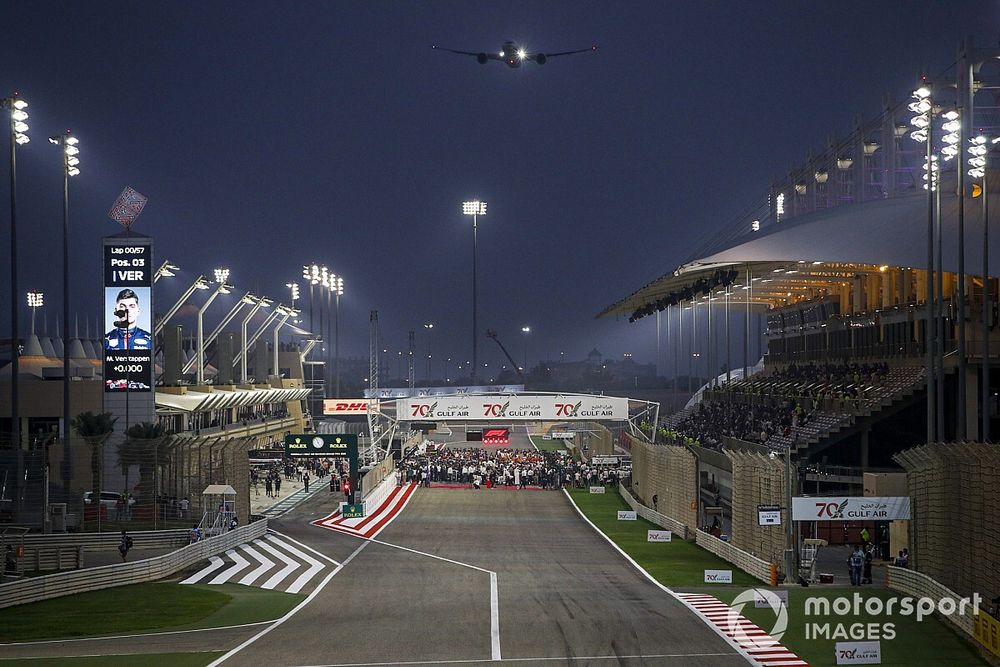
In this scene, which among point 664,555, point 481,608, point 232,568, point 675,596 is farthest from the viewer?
point 664,555

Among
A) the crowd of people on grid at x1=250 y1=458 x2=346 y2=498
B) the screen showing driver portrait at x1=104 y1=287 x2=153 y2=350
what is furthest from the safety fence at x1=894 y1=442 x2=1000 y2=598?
the crowd of people on grid at x1=250 y1=458 x2=346 y2=498

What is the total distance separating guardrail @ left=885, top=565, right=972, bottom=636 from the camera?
60.2 feet

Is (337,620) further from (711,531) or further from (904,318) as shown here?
(904,318)

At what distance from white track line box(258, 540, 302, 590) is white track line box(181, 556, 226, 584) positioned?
6.12 feet

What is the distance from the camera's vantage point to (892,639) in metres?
18.5

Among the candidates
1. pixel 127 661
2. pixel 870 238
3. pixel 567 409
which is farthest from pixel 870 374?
pixel 127 661

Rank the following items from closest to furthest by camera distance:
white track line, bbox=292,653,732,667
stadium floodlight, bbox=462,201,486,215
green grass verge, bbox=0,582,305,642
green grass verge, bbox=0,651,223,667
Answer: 1. white track line, bbox=292,653,732,667
2. green grass verge, bbox=0,651,223,667
3. green grass verge, bbox=0,582,305,642
4. stadium floodlight, bbox=462,201,486,215

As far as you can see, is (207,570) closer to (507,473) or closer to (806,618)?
(806,618)

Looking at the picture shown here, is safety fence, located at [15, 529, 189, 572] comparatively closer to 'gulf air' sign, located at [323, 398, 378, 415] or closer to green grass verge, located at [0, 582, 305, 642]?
green grass verge, located at [0, 582, 305, 642]

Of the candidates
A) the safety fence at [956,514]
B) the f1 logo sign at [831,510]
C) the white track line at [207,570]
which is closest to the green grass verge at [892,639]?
the safety fence at [956,514]

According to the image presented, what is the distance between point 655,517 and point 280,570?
1747 centimetres

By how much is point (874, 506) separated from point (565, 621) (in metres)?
7.46

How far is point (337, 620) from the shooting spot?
72.2ft

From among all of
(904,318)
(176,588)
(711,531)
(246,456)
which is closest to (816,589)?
(711,531)
